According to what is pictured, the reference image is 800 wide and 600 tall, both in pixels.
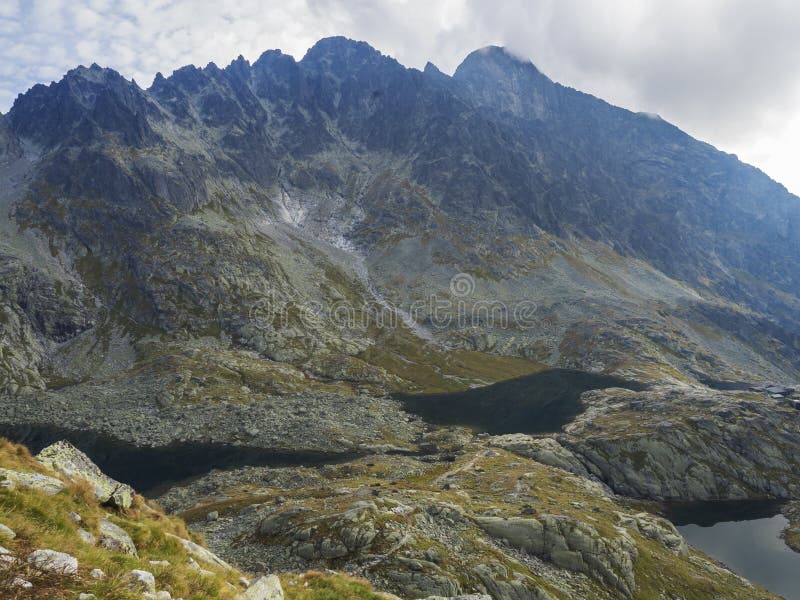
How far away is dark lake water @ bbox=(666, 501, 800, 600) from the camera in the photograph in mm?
46094

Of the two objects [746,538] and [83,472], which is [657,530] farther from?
[83,472]

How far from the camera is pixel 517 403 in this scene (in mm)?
104750

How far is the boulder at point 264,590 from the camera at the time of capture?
12998 millimetres

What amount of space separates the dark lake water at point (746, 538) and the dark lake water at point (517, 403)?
2765 centimetres

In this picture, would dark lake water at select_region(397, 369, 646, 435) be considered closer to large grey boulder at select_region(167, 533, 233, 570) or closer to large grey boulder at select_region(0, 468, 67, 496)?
large grey boulder at select_region(167, 533, 233, 570)

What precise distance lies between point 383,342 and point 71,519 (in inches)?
5176

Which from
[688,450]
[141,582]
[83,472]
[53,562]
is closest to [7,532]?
[53,562]

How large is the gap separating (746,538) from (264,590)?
65.7 metres

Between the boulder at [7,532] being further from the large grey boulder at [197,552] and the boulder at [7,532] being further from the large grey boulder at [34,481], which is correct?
the large grey boulder at [197,552]

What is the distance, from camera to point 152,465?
6225cm

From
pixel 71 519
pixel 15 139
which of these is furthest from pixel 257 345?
pixel 15 139

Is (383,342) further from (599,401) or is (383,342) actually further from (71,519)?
(71,519)

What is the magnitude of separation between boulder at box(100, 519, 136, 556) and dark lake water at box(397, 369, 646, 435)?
252ft

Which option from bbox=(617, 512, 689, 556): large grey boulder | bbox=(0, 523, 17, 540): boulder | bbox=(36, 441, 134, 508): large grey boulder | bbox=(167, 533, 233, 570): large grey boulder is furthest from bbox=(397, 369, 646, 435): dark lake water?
bbox=(0, 523, 17, 540): boulder
